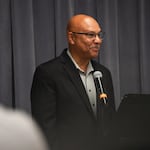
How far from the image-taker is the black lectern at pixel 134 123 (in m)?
0.91

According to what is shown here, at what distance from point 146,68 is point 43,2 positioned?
0.98m

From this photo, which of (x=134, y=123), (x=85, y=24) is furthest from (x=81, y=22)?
(x=134, y=123)

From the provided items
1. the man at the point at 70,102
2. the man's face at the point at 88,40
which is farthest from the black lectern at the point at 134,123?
the man's face at the point at 88,40

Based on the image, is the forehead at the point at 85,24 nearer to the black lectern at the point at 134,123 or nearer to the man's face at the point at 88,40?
the man's face at the point at 88,40

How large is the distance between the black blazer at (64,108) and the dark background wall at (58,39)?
71 centimetres

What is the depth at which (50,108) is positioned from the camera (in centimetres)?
146

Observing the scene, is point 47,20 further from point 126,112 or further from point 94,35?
point 126,112

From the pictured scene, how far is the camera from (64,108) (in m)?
1.50

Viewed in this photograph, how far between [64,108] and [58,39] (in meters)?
0.89

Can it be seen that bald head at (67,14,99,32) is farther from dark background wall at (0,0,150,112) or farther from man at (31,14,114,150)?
dark background wall at (0,0,150,112)

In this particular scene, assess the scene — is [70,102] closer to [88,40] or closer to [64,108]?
[64,108]

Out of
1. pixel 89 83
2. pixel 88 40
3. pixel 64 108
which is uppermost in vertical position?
pixel 88 40

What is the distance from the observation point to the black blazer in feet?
4.76

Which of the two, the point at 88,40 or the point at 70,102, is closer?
the point at 70,102
